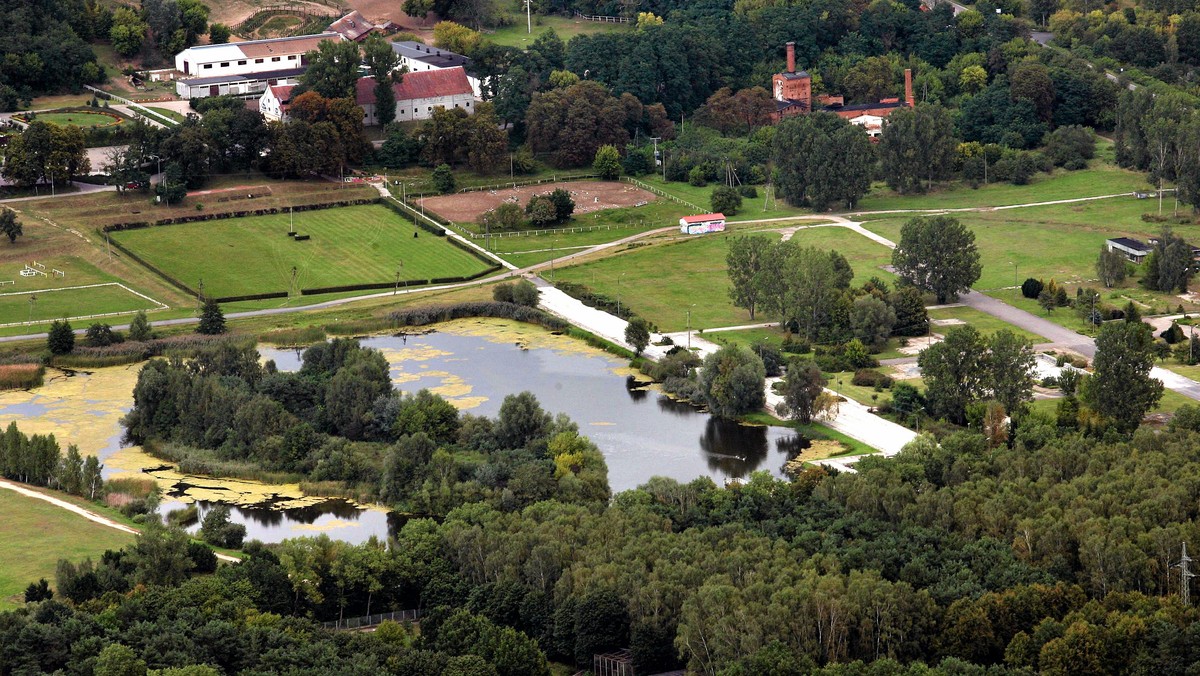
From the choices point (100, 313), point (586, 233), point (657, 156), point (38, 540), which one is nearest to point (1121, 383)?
point (38, 540)

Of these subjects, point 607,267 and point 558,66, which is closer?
point 607,267

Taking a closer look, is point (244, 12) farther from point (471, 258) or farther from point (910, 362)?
point (910, 362)

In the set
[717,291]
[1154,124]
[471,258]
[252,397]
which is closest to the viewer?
[252,397]

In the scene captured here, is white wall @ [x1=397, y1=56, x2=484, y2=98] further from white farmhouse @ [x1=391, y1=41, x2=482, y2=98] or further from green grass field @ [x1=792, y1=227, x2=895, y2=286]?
green grass field @ [x1=792, y1=227, x2=895, y2=286]

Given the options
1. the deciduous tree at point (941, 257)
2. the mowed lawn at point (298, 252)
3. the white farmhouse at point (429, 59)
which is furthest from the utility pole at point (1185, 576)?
the white farmhouse at point (429, 59)

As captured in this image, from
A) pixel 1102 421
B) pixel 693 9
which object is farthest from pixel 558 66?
pixel 1102 421

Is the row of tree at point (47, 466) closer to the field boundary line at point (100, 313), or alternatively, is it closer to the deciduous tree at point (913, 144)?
the field boundary line at point (100, 313)

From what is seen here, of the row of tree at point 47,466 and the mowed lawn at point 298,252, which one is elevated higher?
the mowed lawn at point 298,252

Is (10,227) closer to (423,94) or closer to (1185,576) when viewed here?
(423,94)
